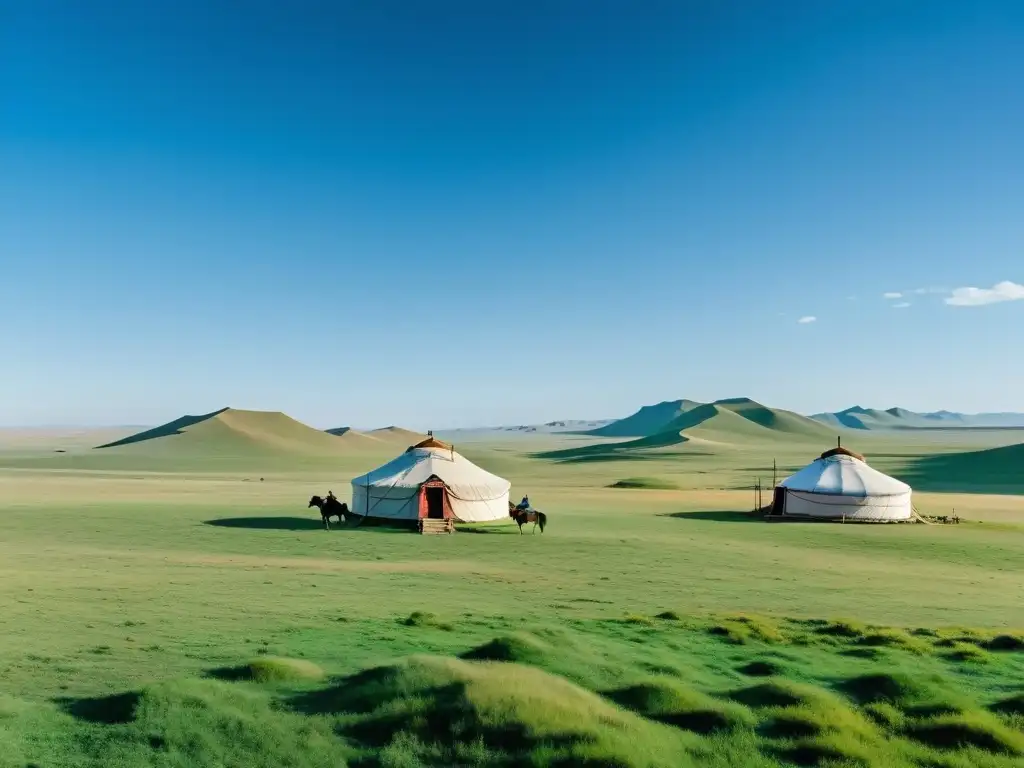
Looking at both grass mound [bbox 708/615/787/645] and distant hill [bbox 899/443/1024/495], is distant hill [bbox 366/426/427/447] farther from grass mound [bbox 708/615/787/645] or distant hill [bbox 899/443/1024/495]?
grass mound [bbox 708/615/787/645]

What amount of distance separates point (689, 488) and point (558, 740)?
4620 centimetres

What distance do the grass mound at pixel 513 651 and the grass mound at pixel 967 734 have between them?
448 cm

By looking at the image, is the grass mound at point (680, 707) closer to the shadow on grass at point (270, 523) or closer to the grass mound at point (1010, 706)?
the grass mound at point (1010, 706)

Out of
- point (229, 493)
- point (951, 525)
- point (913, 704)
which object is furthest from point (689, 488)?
point (913, 704)

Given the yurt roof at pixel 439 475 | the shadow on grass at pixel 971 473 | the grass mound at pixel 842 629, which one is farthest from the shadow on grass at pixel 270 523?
the shadow on grass at pixel 971 473

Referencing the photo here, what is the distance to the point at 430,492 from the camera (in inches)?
1172

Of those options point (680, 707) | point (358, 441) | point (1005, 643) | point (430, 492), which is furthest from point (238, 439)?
point (680, 707)

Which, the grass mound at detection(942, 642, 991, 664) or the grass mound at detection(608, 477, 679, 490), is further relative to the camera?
the grass mound at detection(608, 477, 679, 490)

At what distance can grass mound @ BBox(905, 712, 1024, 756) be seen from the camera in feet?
26.5

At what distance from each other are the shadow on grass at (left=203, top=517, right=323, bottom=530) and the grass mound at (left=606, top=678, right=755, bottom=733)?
21115 millimetres

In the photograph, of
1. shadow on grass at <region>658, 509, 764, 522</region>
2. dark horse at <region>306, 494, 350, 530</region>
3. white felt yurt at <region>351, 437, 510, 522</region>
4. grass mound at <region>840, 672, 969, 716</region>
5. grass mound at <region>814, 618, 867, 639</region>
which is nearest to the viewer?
grass mound at <region>840, 672, 969, 716</region>

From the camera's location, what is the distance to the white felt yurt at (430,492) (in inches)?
1169

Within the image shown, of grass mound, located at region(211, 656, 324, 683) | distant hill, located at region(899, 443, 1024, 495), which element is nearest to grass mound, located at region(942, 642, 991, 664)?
grass mound, located at region(211, 656, 324, 683)

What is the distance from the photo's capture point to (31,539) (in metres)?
24.4
